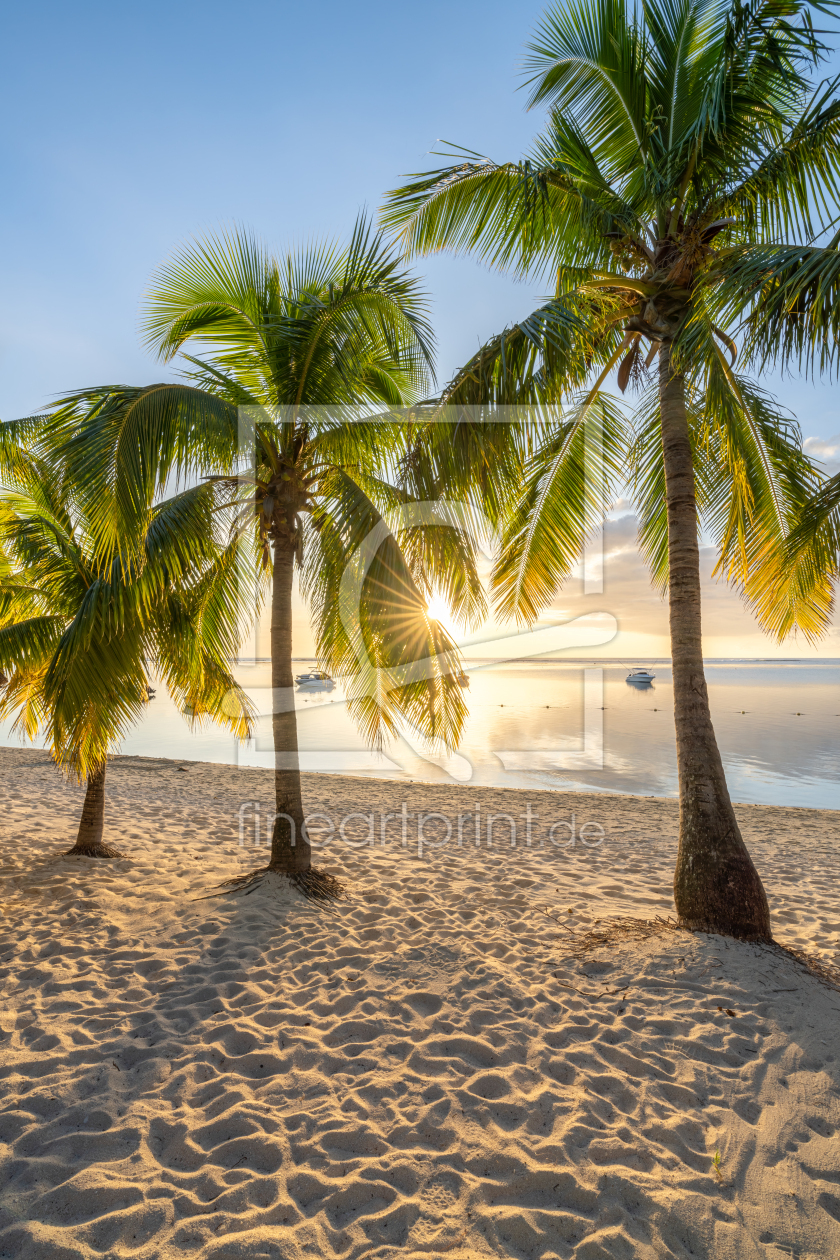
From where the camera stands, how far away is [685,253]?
4781 mm

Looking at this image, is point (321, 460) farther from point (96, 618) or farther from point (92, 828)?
point (92, 828)

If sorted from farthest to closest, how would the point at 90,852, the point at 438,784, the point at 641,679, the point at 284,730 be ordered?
the point at 641,679
the point at 438,784
the point at 90,852
the point at 284,730

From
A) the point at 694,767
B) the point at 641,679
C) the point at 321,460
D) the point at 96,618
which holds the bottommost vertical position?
the point at 641,679

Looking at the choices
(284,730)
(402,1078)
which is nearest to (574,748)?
(284,730)

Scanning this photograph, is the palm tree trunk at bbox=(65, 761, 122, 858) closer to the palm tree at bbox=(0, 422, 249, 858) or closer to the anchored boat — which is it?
the palm tree at bbox=(0, 422, 249, 858)

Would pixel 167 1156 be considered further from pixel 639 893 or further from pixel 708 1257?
pixel 639 893

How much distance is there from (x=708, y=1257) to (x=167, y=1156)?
2.43 meters

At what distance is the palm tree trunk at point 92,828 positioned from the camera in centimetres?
707

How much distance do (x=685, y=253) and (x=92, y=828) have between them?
8727mm

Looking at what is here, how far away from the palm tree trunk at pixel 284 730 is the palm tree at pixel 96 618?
76 centimetres

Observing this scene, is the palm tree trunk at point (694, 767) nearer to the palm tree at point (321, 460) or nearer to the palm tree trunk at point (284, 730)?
the palm tree at point (321, 460)

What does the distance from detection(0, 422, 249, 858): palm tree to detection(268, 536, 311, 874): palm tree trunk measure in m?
0.76

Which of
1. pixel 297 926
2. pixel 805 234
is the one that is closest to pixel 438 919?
pixel 297 926

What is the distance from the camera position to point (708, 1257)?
2355 millimetres
